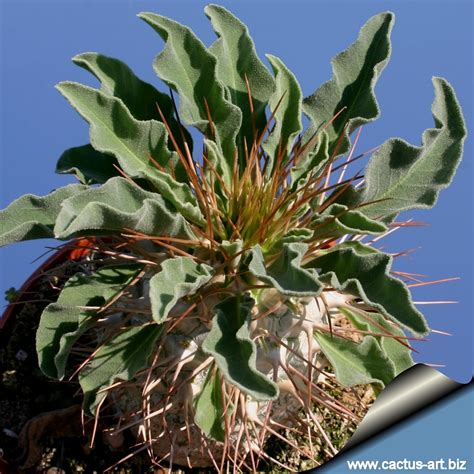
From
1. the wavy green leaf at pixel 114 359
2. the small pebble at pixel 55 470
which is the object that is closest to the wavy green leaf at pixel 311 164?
the wavy green leaf at pixel 114 359

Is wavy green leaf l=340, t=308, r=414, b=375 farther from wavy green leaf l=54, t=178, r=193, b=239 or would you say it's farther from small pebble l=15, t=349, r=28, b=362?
small pebble l=15, t=349, r=28, b=362

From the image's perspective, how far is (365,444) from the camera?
77.4 inches

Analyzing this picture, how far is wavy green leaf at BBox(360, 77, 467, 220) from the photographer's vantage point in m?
1.92

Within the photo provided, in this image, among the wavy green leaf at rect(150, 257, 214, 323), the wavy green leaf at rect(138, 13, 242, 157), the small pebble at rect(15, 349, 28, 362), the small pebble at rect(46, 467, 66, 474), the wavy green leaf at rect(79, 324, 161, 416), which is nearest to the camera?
the wavy green leaf at rect(150, 257, 214, 323)

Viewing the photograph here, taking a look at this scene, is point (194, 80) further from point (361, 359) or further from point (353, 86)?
point (361, 359)

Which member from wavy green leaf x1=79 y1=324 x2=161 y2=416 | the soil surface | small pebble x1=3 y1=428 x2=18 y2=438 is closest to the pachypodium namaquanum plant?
wavy green leaf x1=79 y1=324 x2=161 y2=416

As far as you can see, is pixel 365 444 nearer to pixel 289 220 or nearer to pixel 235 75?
pixel 289 220

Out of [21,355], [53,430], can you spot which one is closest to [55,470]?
[53,430]

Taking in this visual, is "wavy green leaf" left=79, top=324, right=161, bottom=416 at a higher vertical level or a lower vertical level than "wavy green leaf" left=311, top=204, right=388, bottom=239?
lower

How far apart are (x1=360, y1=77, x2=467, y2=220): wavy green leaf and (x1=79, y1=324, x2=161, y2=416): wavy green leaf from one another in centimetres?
62

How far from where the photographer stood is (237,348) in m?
1.65

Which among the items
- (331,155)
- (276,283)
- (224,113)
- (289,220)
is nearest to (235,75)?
(224,113)

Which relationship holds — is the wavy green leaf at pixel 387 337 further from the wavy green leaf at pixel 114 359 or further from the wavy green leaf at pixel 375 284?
the wavy green leaf at pixel 114 359

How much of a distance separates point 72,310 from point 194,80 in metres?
0.65
